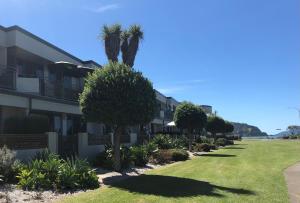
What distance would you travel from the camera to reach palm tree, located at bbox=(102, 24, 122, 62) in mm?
34406

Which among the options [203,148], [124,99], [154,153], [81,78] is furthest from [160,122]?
[124,99]

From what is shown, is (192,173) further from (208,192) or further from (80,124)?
(80,124)

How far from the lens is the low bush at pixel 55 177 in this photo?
45.4 feet

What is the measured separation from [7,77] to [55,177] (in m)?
10.7

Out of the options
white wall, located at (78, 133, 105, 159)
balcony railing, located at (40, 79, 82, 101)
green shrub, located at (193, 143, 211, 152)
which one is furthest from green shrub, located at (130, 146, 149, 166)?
green shrub, located at (193, 143, 211, 152)

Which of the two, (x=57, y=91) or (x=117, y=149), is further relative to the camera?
(x=57, y=91)

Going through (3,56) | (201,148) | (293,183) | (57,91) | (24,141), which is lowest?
(293,183)

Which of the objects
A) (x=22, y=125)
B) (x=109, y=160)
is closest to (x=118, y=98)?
(x=109, y=160)

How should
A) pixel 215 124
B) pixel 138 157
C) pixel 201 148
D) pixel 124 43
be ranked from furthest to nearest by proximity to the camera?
pixel 215 124
pixel 201 148
pixel 124 43
pixel 138 157

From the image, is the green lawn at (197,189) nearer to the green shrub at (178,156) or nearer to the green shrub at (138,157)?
the green shrub at (138,157)

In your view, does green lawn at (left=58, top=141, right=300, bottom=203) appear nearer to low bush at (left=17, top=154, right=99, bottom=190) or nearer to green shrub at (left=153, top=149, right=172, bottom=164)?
low bush at (left=17, top=154, right=99, bottom=190)

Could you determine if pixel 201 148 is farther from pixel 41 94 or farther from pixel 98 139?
pixel 41 94

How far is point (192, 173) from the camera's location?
64.8 ft

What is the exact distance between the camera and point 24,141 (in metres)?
18.4
